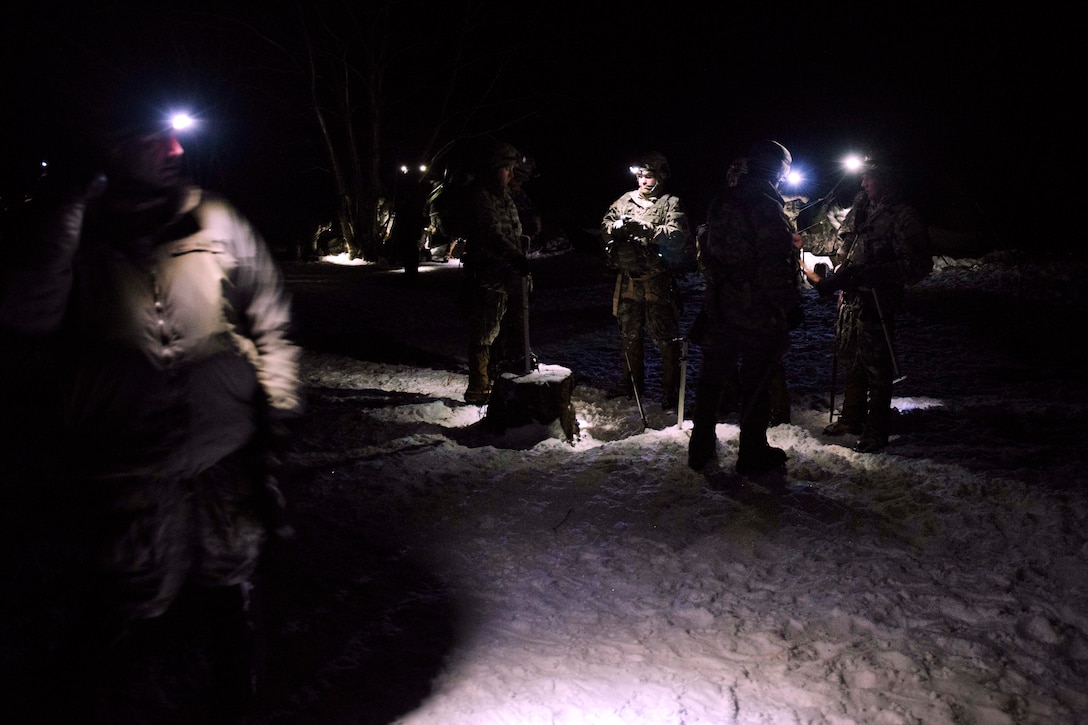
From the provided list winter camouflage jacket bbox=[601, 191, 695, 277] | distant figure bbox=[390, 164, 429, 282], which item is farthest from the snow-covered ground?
distant figure bbox=[390, 164, 429, 282]

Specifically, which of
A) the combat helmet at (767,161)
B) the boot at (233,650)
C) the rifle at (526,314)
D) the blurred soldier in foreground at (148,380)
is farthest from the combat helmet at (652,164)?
the boot at (233,650)

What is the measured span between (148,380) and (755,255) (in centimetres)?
395

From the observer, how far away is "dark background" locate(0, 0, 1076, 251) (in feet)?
63.3

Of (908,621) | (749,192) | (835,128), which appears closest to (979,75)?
(835,128)

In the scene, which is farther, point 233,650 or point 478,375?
point 478,375

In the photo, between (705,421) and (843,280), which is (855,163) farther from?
(705,421)

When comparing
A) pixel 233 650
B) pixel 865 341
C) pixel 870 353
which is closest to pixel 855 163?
pixel 865 341

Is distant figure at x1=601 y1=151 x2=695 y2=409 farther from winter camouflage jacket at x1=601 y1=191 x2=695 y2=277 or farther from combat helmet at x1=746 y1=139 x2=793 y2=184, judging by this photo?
combat helmet at x1=746 y1=139 x2=793 y2=184

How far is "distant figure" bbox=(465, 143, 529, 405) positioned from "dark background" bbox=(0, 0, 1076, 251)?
551 inches

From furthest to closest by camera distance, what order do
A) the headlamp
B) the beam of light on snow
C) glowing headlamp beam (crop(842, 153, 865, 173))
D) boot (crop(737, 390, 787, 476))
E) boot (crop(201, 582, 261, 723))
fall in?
the beam of light on snow
glowing headlamp beam (crop(842, 153, 865, 173))
the headlamp
boot (crop(737, 390, 787, 476))
boot (crop(201, 582, 261, 723))

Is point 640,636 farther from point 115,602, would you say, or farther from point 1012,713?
point 115,602

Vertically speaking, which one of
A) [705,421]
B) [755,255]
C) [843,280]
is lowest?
[705,421]

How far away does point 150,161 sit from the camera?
2.36 meters

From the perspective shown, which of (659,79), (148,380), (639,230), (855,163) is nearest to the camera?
(148,380)
